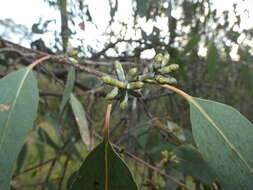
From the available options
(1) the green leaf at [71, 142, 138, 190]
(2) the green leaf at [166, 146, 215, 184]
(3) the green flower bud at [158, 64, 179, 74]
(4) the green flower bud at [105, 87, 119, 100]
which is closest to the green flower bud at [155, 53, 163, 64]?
(3) the green flower bud at [158, 64, 179, 74]

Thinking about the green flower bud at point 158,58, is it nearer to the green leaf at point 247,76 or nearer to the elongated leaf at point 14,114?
the elongated leaf at point 14,114

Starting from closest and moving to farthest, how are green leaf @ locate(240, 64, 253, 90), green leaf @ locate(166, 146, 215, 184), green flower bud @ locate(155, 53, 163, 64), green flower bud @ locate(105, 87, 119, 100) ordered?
1. green flower bud @ locate(105, 87, 119, 100)
2. green flower bud @ locate(155, 53, 163, 64)
3. green leaf @ locate(166, 146, 215, 184)
4. green leaf @ locate(240, 64, 253, 90)

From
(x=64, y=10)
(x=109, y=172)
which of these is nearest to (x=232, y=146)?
(x=109, y=172)

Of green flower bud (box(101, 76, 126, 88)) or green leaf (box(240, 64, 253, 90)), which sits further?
green leaf (box(240, 64, 253, 90))

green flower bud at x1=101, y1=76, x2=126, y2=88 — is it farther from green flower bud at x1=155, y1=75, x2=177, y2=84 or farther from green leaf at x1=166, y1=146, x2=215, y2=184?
green leaf at x1=166, y1=146, x2=215, y2=184

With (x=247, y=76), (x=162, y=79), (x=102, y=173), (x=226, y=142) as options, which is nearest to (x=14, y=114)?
(x=102, y=173)

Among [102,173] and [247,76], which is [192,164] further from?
[247,76]

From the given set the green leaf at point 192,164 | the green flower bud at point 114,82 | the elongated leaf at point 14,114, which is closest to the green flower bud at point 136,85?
the green flower bud at point 114,82
